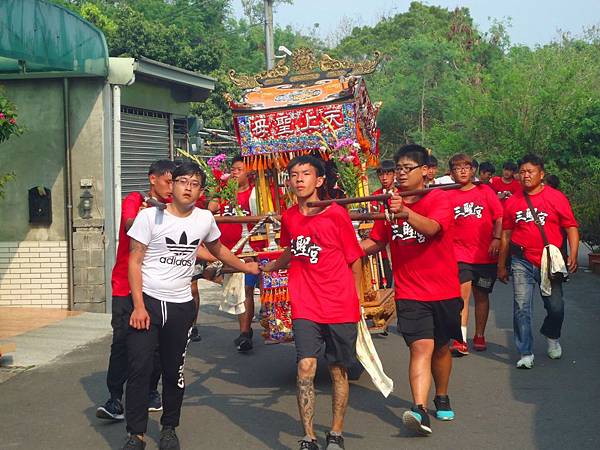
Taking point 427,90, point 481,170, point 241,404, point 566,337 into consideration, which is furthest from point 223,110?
point 241,404

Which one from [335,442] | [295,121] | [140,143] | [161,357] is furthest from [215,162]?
[140,143]

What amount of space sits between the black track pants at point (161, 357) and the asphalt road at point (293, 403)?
16.1 inches

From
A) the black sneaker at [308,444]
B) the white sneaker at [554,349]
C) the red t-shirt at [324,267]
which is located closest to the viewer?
the black sneaker at [308,444]

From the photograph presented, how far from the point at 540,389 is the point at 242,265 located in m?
2.89

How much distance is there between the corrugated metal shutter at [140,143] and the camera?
1440cm

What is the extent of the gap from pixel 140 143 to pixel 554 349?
328 inches

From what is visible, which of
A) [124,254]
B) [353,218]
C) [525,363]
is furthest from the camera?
[525,363]

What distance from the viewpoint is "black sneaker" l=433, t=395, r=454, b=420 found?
680 cm

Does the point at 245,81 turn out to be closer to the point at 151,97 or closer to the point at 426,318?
the point at 426,318

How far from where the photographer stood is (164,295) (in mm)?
5980

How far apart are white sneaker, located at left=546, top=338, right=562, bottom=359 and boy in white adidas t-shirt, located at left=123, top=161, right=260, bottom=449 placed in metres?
4.15

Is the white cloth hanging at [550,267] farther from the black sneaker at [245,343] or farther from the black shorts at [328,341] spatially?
the black shorts at [328,341]

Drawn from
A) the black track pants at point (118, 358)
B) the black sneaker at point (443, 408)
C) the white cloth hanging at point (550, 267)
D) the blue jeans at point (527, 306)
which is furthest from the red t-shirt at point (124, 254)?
the white cloth hanging at point (550, 267)

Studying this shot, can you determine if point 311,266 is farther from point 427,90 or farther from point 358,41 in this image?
point 358,41
